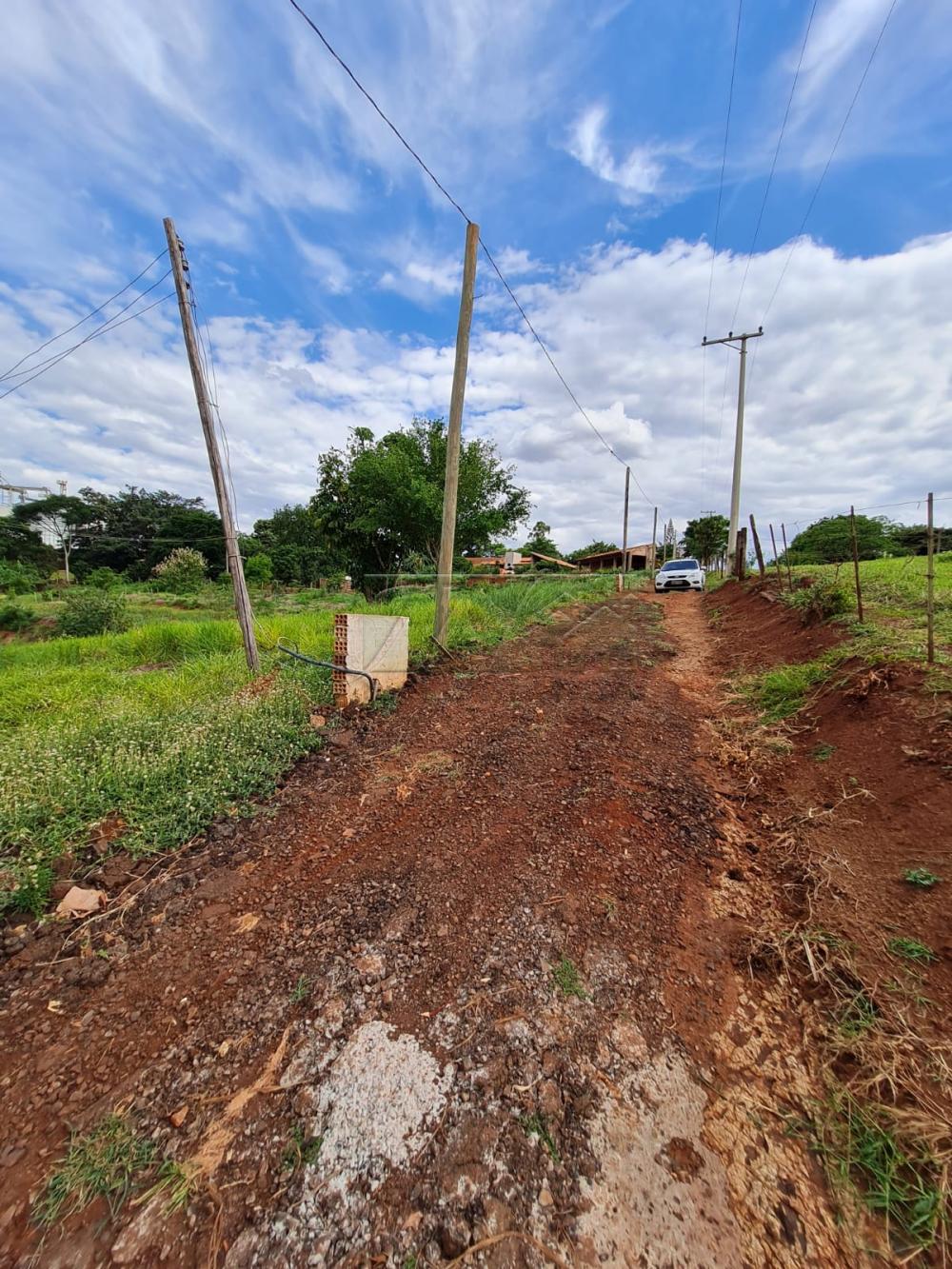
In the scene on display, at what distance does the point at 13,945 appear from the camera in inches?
76.6

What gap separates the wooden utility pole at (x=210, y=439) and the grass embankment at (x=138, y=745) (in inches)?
21.8

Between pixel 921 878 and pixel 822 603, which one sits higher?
pixel 822 603

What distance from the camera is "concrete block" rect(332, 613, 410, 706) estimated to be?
180 inches

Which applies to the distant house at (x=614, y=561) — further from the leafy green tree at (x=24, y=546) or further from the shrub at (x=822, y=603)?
the leafy green tree at (x=24, y=546)

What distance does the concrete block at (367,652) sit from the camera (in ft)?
15.0

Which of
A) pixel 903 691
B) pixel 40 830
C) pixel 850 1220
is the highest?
pixel 903 691

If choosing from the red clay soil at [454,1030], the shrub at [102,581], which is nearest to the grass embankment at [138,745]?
the red clay soil at [454,1030]

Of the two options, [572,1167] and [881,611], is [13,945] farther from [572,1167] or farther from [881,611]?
[881,611]

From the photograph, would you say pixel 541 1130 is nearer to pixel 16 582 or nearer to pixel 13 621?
pixel 13 621

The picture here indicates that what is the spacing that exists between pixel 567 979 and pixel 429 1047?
55 cm

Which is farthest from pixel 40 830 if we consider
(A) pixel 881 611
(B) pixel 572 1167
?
(A) pixel 881 611

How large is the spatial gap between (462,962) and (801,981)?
4.20ft

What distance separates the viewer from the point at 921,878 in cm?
200

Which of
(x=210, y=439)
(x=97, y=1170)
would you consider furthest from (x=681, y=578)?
(x=97, y=1170)
